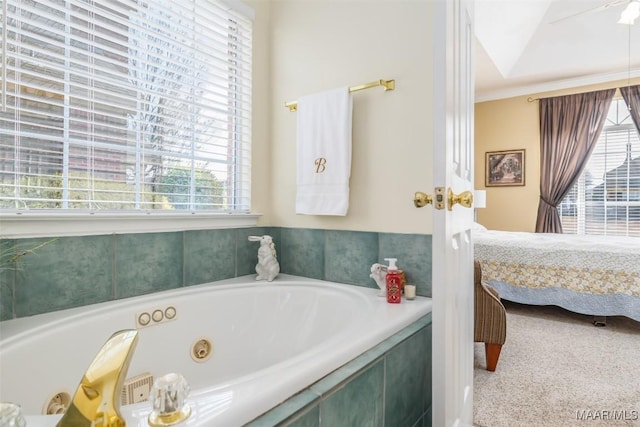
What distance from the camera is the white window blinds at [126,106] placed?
1310 millimetres

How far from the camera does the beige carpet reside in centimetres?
168

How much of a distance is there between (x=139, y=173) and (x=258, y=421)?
4.34ft

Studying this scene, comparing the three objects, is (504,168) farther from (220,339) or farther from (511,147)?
(220,339)

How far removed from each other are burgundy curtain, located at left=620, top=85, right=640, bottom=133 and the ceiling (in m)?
0.17

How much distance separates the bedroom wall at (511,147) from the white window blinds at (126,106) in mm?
4283

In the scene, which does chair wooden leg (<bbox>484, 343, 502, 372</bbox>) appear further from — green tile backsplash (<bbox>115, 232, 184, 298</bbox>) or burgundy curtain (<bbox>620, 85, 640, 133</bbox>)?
burgundy curtain (<bbox>620, 85, 640, 133</bbox>)

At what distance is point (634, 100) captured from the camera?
4.28 metres

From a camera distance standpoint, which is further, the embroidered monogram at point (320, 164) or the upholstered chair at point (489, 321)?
the upholstered chair at point (489, 321)

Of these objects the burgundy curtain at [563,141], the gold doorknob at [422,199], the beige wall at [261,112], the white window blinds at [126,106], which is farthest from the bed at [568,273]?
the gold doorknob at [422,199]

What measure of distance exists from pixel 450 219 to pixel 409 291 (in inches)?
25.6

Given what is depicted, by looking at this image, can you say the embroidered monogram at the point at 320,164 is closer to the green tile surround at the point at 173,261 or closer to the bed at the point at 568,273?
the green tile surround at the point at 173,261

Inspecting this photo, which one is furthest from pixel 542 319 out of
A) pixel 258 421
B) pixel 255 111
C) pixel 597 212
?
pixel 258 421

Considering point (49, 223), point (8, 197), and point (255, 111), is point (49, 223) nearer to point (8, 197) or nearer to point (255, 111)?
point (8, 197)

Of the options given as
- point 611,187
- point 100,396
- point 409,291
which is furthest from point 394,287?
point 611,187
